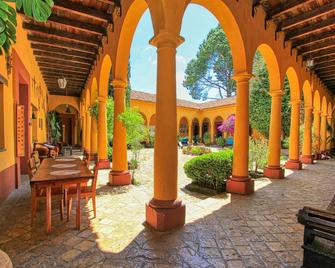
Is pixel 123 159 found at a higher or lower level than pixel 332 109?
lower

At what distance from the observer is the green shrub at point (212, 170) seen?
18.8ft

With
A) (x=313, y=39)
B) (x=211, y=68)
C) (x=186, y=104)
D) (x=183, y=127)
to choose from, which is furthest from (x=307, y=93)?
(x=211, y=68)

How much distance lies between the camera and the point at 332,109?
51.0ft

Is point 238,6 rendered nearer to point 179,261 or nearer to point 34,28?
point 179,261

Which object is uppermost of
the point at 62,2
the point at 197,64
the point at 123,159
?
the point at 197,64

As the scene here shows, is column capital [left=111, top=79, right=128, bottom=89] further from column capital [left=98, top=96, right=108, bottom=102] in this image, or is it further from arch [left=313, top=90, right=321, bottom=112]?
arch [left=313, top=90, right=321, bottom=112]

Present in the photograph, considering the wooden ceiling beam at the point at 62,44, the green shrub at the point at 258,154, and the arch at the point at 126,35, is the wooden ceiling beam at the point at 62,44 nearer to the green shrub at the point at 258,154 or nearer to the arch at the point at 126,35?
the arch at the point at 126,35

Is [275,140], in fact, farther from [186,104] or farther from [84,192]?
[186,104]

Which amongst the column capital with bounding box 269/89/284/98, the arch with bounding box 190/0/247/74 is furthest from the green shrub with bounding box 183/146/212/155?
the arch with bounding box 190/0/247/74

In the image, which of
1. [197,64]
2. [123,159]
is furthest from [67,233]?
[197,64]

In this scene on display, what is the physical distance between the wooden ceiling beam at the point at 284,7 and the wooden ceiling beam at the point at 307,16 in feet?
2.14

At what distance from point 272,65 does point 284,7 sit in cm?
162

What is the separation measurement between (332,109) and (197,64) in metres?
18.6

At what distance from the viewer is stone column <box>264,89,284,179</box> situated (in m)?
7.29
